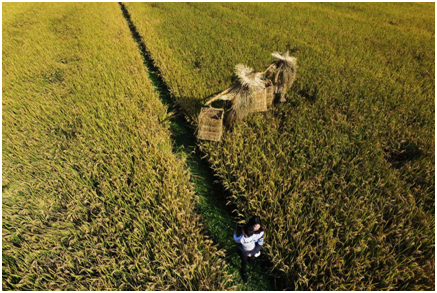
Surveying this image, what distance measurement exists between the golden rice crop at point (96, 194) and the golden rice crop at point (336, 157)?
0.75 m

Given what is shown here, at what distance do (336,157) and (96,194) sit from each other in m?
3.34

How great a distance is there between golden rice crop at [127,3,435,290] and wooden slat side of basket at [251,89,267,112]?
0.50ft

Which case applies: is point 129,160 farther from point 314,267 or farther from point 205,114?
point 314,267

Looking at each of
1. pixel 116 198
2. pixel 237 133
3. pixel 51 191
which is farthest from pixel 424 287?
pixel 51 191

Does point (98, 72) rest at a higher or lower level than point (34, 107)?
higher

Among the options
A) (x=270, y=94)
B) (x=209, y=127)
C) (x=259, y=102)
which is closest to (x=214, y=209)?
(x=209, y=127)

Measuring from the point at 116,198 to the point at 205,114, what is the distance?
1826 millimetres

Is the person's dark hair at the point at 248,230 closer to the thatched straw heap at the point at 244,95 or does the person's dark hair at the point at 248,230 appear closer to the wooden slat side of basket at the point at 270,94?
the thatched straw heap at the point at 244,95

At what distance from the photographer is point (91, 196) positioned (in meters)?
2.42

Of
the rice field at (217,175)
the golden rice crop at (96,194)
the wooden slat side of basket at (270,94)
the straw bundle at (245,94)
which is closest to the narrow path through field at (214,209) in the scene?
the rice field at (217,175)

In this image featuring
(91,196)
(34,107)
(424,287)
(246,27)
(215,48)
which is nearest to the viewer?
(424,287)

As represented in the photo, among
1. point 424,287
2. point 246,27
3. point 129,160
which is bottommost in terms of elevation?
point 424,287

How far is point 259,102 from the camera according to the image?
11.6 ft

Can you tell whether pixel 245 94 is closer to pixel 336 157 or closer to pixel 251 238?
pixel 336 157
